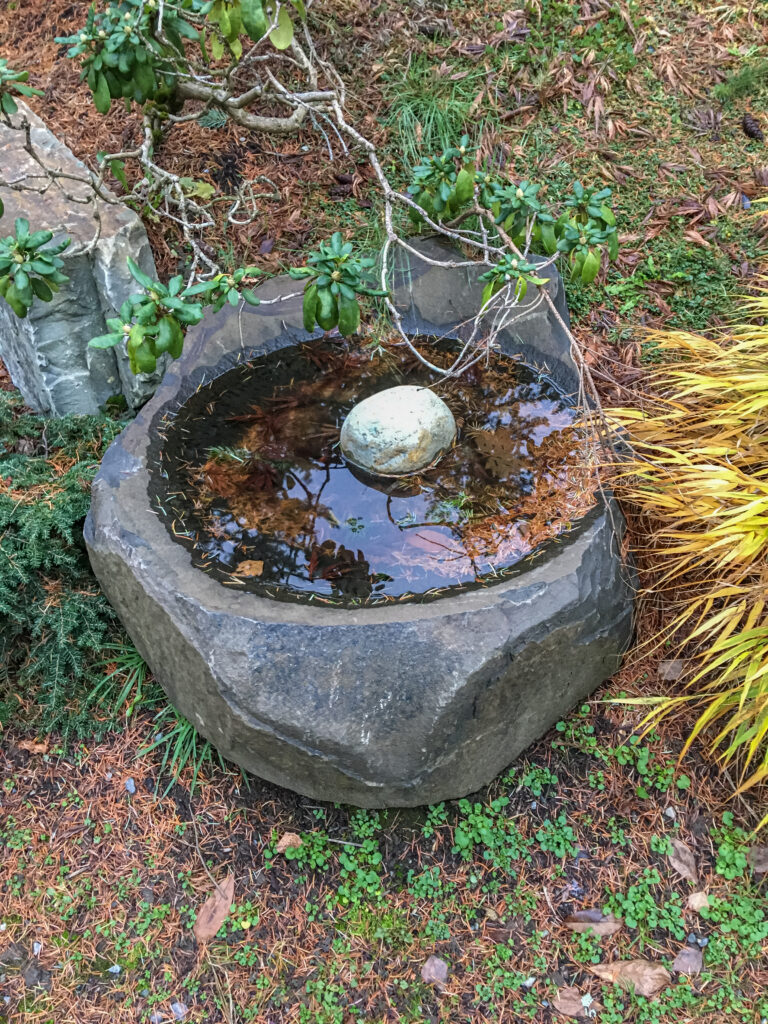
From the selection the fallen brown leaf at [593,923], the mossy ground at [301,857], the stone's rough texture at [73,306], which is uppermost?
the stone's rough texture at [73,306]

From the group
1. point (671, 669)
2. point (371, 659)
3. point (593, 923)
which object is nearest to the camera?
point (371, 659)

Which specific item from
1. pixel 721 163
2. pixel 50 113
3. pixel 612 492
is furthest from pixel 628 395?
pixel 50 113

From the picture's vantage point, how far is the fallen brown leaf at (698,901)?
7.91 feet

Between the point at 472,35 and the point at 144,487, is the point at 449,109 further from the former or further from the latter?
the point at 144,487

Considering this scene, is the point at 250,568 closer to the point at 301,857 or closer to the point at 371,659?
the point at 371,659

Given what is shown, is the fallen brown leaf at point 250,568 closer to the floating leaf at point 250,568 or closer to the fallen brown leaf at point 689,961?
the floating leaf at point 250,568

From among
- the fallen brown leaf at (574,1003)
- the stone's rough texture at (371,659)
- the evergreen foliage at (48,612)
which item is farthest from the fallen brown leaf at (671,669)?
the evergreen foliage at (48,612)

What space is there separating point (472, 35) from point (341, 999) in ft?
16.2

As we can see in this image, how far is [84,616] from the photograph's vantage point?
2912 millimetres

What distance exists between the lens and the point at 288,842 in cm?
259

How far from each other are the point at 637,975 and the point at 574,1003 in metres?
0.22

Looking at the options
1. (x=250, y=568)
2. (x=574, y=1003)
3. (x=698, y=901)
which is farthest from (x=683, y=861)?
(x=250, y=568)

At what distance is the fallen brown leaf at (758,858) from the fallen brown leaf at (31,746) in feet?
8.45

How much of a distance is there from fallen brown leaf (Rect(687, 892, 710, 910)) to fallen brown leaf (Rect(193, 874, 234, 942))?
1524mm
